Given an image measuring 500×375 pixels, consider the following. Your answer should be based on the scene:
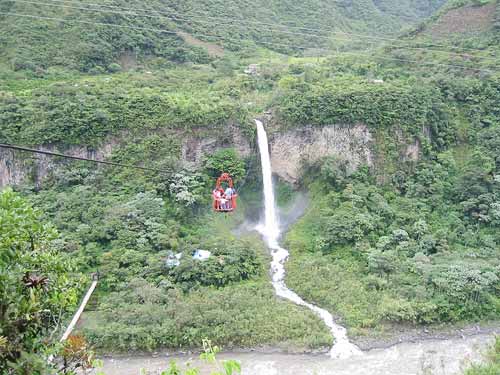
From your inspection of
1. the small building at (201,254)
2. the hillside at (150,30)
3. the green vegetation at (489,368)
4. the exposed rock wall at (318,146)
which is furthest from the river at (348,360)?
the hillside at (150,30)

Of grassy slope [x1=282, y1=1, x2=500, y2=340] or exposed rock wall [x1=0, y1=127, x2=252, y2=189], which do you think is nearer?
grassy slope [x1=282, y1=1, x2=500, y2=340]

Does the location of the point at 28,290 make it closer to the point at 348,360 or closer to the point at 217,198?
A: the point at 217,198

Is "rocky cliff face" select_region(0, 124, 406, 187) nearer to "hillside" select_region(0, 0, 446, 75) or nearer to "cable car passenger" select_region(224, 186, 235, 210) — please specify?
"cable car passenger" select_region(224, 186, 235, 210)

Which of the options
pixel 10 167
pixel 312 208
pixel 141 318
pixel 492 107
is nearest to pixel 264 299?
pixel 141 318

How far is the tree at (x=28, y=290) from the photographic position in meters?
3.99

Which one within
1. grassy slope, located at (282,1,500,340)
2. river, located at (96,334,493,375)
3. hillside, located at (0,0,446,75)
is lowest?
river, located at (96,334,493,375)

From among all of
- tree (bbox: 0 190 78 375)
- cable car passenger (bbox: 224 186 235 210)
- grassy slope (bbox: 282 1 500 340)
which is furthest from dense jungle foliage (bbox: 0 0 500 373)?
tree (bbox: 0 190 78 375)

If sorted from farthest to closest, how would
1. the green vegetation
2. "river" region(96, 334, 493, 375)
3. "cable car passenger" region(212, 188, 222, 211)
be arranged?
"river" region(96, 334, 493, 375)
"cable car passenger" region(212, 188, 222, 211)
the green vegetation

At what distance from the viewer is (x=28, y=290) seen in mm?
4266

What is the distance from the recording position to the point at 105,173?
75.5 ft

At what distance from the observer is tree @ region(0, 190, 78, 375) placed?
399cm

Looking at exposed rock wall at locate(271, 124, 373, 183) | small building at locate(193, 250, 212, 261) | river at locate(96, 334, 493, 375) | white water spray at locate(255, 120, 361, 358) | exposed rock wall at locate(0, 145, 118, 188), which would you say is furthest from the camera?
exposed rock wall at locate(271, 124, 373, 183)

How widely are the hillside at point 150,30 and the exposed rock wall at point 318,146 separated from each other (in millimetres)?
15538

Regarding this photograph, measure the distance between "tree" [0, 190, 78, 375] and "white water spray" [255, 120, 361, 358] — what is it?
507 inches
